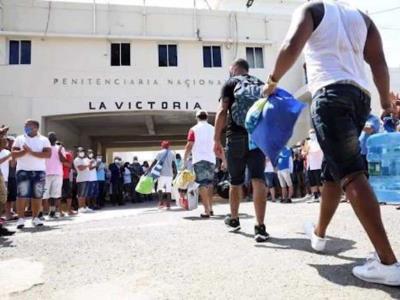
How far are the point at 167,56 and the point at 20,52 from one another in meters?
6.40

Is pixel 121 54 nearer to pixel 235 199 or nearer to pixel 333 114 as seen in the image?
pixel 235 199

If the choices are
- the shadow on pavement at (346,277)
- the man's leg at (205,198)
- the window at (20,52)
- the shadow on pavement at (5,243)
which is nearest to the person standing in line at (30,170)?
the shadow on pavement at (5,243)

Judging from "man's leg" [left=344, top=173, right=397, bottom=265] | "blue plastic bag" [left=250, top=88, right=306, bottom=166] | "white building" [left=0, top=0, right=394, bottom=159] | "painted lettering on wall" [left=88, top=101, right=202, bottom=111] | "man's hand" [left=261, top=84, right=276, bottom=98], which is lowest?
"man's leg" [left=344, top=173, right=397, bottom=265]

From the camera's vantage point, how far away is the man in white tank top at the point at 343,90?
2.31m

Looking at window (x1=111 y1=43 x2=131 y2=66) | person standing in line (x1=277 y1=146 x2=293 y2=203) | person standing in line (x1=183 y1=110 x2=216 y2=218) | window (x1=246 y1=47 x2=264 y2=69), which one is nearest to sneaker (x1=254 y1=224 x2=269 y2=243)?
person standing in line (x1=183 y1=110 x2=216 y2=218)

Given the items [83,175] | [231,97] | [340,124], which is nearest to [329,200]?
[340,124]

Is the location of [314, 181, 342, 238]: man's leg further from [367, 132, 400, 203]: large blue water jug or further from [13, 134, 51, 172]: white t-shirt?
[13, 134, 51, 172]: white t-shirt

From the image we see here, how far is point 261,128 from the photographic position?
9.88ft

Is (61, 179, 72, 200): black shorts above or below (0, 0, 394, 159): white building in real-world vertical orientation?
below

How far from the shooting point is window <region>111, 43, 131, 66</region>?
18.2 metres

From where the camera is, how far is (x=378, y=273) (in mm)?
2211

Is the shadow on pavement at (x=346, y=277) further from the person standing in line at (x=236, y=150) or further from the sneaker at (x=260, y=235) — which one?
the person standing in line at (x=236, y=150)

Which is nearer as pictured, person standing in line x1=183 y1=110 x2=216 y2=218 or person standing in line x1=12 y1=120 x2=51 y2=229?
person standing in line x1=12 y1=120 x2=51 y2=229

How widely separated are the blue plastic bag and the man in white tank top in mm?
126
